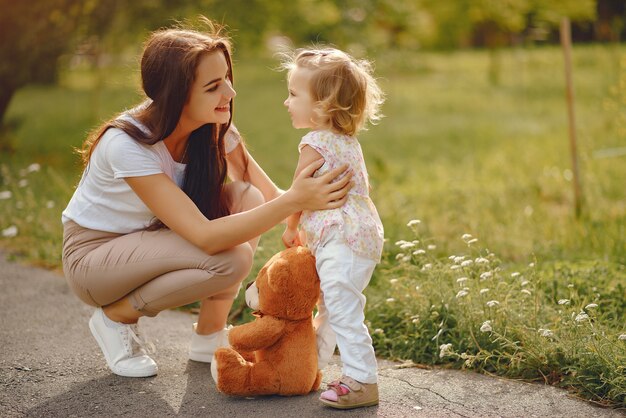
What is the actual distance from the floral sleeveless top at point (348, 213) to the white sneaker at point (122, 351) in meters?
0.87

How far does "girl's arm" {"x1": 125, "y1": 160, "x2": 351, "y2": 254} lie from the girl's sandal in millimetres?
621

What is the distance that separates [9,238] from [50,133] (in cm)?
496

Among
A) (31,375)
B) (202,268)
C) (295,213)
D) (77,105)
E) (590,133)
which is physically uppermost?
(295,213)

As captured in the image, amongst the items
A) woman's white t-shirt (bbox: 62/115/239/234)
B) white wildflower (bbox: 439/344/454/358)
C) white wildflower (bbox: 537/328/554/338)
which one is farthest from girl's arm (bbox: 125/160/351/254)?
white wildflower (bbox: 537/328/554/338)

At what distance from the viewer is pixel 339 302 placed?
2867 millimetres

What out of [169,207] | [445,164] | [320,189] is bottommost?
[445,164]

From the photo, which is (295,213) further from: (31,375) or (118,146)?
(31,375)

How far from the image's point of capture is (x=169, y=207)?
10.2ft

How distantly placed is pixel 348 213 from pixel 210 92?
2.44ft

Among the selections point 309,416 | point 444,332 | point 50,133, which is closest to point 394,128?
point 50,133

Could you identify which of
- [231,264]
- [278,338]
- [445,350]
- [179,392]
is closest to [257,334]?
[278,338]

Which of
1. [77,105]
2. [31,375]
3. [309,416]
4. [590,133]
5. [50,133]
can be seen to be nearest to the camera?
[309,416]

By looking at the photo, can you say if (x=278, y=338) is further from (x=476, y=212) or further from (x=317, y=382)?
(x=476, y=212)

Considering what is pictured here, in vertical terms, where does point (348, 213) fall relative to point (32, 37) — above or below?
above
